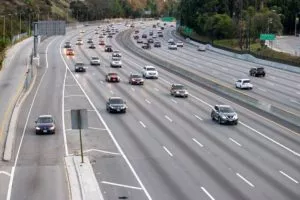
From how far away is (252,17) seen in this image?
15050 cm

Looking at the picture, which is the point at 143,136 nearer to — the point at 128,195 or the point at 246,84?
the point at 128,195

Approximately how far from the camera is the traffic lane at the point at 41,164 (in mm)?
29714

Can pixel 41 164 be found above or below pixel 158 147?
below

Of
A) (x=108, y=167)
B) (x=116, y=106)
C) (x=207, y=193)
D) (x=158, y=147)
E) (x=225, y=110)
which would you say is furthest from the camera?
(x=116, y=106)

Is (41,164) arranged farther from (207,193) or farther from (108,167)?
(207,193)

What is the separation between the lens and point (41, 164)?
36.2m

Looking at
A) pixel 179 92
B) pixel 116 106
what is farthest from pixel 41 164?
pixel 179 92

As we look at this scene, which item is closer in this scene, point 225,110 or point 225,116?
point 225,116

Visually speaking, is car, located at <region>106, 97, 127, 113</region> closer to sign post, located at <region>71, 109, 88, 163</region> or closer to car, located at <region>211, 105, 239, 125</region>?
car, located at <region>211, 105, 239, 125</region>

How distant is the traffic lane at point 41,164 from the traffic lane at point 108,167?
1610 mm

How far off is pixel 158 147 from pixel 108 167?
609 cm

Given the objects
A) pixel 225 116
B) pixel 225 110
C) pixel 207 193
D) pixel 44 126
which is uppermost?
pixel 225 110

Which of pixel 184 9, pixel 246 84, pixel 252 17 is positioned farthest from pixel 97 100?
pixel 184 9

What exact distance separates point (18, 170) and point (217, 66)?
7042 cm
